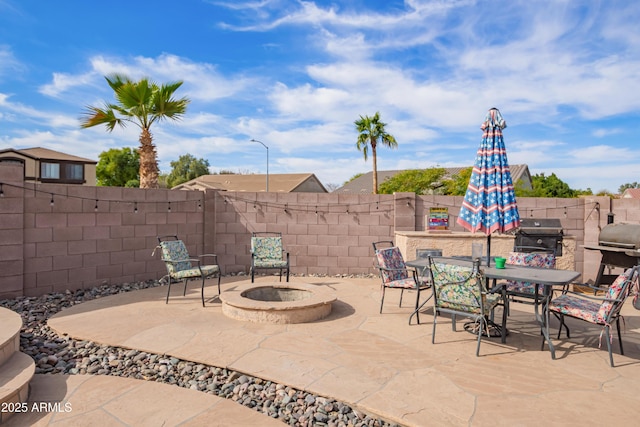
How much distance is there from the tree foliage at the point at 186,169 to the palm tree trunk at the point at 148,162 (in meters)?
37.0

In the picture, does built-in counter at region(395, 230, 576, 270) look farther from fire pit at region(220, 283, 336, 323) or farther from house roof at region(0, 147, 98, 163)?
house roof at region(0, 147, 98, 163)

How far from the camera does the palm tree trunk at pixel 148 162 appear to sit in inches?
346

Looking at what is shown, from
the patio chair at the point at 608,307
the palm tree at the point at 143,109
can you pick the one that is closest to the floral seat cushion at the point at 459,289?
the patio chair at the point at 608,307

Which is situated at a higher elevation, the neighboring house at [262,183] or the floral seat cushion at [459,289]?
the neighboring house at [262,183]

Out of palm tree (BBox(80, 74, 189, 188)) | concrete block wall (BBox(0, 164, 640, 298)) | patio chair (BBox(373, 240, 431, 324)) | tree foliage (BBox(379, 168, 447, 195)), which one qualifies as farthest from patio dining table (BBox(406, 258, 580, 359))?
tree foliage (BBox(379, 168, 447, 195))

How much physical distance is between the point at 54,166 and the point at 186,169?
19.8 m

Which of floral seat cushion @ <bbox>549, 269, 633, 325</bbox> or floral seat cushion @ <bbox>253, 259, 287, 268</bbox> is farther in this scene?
floral seat cushion @ <bbox>253, 259, 287, 268</bbox>

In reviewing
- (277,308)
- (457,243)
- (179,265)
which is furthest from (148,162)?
(457,243)

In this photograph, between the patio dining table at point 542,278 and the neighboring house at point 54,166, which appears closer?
the patio dining table at point 542,278

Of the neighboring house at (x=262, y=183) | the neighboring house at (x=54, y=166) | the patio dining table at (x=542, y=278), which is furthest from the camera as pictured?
the neighboring house at (x=262, y=183)

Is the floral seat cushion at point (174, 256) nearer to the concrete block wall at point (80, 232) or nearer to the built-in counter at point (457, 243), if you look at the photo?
the concrete block wall at point (80, 232)

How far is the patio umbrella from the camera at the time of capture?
4.57 m

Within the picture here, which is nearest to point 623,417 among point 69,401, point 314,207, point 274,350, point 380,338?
point 380,338

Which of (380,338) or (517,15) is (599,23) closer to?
(517,15)
